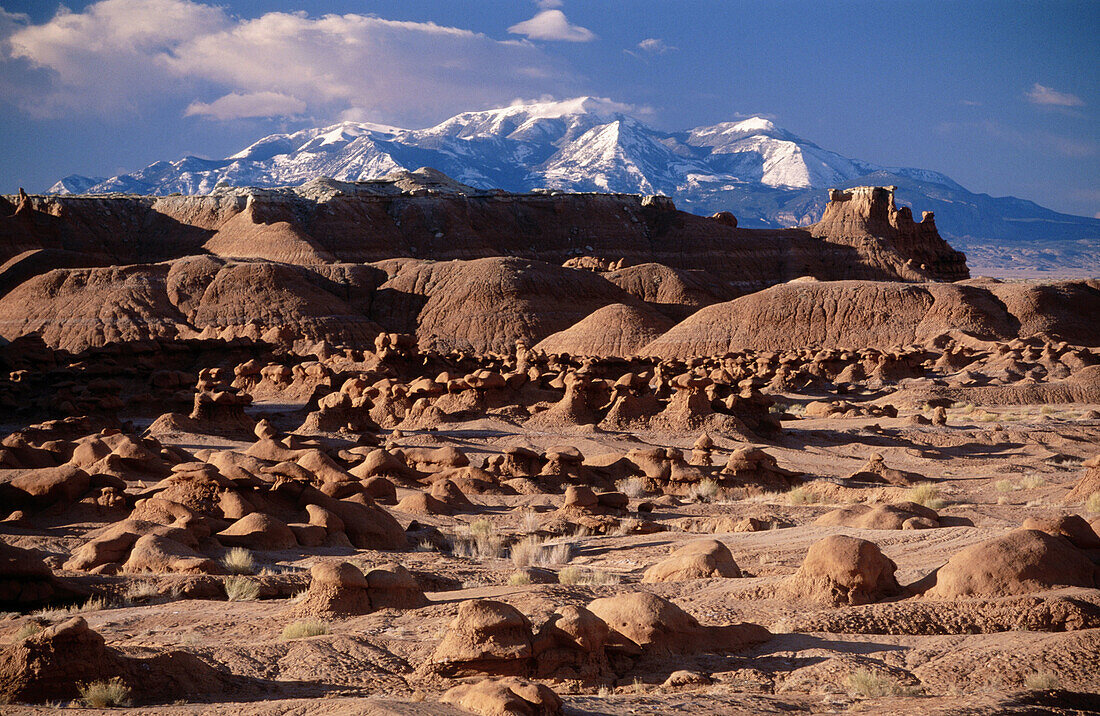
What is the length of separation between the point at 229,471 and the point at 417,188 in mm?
111085

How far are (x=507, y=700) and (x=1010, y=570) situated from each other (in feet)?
17.4

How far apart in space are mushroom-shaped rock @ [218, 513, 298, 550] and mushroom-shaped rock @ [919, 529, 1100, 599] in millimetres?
8366

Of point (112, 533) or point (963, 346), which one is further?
point (963, 346)

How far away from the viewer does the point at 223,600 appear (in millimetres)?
11141

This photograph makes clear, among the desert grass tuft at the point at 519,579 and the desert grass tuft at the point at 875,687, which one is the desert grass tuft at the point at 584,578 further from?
the desert grass tuft at the point at 875,687

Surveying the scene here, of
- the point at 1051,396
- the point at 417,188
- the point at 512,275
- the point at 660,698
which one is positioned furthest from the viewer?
the point at 417,188

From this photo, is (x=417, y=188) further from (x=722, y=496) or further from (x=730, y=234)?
(x=722, y=496)

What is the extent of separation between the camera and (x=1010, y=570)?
920 centimetres

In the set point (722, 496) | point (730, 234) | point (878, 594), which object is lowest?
point (722, 496)

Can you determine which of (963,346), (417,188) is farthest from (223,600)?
(417,188)

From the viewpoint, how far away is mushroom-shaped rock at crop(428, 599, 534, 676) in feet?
25.7

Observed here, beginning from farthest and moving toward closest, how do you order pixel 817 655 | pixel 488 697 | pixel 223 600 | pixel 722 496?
pixel 722 496 → pixel 223 600 → pixel 817 655 → pixel 488 697

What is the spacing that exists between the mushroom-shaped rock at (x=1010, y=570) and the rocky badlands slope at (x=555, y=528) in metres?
0.02

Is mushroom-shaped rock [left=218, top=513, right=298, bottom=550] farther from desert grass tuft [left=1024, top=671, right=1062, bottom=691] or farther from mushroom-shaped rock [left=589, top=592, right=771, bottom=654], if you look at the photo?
desert grass tuft [left=1024, top=671, right=1062, bottom=691]
